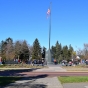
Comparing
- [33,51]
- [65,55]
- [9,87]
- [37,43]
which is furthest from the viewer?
[65,55]

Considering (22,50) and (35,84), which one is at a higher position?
(22,50)


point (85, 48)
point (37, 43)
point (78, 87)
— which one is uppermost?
point (37, 43)

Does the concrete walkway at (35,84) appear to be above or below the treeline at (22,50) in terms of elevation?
below

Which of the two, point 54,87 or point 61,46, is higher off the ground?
point 61,46

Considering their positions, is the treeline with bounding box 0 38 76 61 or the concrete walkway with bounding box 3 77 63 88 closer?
the concrete walkway with bounding box 3 77 63 88

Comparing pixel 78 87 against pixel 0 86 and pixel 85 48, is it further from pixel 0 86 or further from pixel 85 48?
pixel 85 48

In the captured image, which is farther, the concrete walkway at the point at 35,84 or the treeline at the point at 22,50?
the treeline at the point at 22,50

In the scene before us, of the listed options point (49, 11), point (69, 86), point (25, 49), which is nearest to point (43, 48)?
point (25, 49)

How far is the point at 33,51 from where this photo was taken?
116062 millimetres

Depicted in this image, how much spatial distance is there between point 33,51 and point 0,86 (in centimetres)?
10139

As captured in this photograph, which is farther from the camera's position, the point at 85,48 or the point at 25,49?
the point at 25,49

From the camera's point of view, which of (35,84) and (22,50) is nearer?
(35,84)

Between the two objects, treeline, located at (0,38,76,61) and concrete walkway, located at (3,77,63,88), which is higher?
treeline, located at (0,38,76,61)

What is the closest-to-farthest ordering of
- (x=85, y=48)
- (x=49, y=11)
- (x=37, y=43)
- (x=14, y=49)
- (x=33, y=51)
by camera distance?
(x=49, y=11)
(x=85, y=48)
(x=14, y=49)
(x=33, y=51)
(x=37, y=43)
